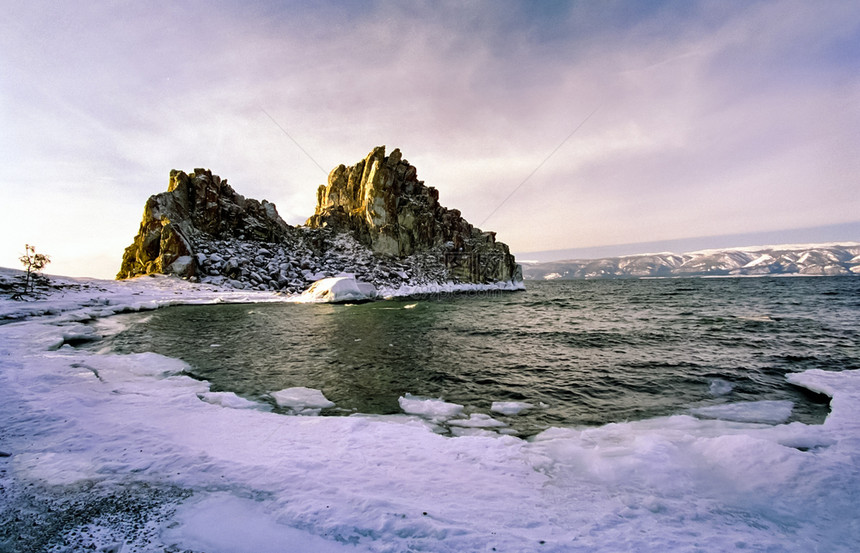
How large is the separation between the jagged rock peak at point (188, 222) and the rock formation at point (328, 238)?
153 millimetres

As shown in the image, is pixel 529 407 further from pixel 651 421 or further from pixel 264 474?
pixel 264 474

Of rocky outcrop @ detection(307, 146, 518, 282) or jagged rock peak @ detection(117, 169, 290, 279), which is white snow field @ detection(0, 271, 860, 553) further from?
rocky outcrop @ detection(307, 146, 518, 282)

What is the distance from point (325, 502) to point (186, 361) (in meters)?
10.4

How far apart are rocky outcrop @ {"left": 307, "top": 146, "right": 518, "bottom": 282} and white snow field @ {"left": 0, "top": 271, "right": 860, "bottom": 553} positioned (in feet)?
220

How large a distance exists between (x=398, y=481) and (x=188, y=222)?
6272 cm

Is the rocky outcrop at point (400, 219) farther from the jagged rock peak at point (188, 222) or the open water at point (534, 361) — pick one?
the open water at point (534, 361)

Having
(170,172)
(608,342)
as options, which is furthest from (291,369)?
(170,172)

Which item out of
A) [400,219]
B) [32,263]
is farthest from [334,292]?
[400,219]

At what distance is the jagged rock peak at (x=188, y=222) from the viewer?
45312 millimetres

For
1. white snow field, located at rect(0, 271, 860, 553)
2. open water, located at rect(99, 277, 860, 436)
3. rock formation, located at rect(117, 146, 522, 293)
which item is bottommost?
open water, located at rect(99, 277, 860, 436)

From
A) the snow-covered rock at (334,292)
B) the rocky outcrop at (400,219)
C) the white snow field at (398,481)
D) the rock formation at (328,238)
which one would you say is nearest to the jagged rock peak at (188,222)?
the rock formation at (328,238)

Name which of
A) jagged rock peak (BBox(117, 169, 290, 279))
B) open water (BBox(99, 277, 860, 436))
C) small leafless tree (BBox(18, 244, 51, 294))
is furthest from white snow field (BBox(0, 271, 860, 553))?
jagged rock peak (BBox(117, 169, 290, 279))

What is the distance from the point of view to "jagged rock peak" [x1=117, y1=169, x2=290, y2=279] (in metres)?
45.3

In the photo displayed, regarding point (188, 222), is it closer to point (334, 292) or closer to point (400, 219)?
point (334, 292)
